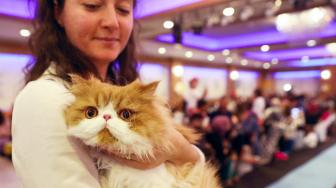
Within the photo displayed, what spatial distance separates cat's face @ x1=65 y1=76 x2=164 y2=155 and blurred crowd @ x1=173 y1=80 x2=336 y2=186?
66.9 inches

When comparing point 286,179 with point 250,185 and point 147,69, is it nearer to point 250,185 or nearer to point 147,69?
point 250,185

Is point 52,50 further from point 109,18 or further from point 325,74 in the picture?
point 325,74

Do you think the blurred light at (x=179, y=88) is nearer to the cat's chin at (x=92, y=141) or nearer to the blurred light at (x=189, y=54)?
the blurred light at (x=189, y=54)

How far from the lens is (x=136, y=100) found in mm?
683

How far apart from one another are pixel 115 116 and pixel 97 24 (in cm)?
30

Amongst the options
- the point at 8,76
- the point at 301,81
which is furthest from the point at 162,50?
the point at 301,81

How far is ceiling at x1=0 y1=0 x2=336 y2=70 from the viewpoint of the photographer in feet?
13.4

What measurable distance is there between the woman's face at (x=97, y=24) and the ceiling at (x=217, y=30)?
509 mm

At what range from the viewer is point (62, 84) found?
0.75 m

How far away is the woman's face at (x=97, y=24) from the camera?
775mm

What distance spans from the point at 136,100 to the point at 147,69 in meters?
8.98

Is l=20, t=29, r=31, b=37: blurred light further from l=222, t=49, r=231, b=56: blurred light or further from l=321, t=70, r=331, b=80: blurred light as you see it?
l=321, t=70, r=331, b=80: blurred light

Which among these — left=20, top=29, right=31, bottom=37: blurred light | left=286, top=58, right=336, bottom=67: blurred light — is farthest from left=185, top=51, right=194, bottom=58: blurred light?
left=286, top=58, right=336, bottom=67: blurred light

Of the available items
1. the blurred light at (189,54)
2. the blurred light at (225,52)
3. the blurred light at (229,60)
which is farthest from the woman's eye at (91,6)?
the blurred light at (229,60)
